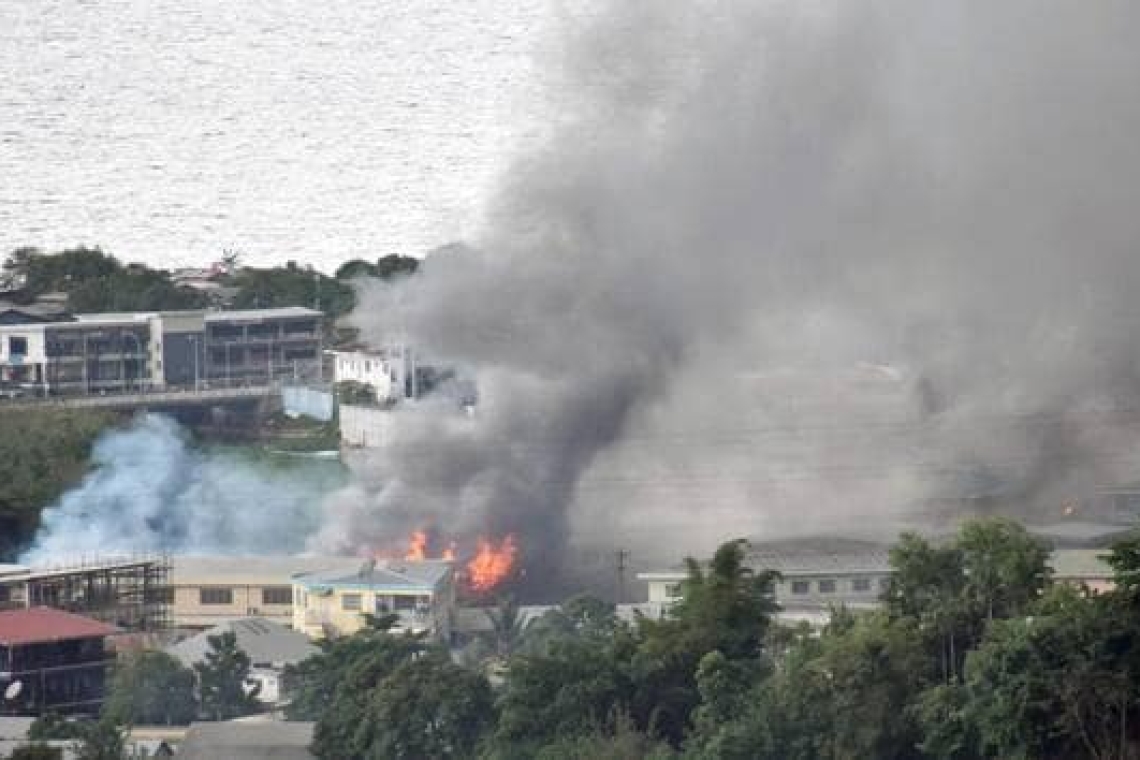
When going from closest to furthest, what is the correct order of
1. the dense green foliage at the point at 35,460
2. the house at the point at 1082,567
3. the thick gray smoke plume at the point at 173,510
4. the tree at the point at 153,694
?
the tree at the point at 153,694
the house at the point at 1082,567
the thick gray smoke plume at the point at 173,510
the dense green foliage at the point at 35,460

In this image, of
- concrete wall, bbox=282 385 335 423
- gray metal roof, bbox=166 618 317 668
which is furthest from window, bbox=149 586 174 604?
concrete wall, bbox=282 385 335 423

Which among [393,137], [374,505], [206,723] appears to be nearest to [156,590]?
[374,505]

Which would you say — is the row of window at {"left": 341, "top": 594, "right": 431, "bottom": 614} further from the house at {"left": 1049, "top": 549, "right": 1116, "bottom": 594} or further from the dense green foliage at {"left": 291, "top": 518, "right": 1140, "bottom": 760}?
the house at {"left": 1049, "top": 549, "right": 1116, "bottom": 594}

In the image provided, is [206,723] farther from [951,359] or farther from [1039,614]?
[951,359]

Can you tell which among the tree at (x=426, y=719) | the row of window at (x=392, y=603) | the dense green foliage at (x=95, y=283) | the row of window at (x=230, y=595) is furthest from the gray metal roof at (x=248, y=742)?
the dense green foliage at (x=95, y=283)

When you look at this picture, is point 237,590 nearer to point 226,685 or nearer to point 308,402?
point 226,685

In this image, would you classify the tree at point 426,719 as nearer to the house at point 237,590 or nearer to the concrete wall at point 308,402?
the house at point 237,590

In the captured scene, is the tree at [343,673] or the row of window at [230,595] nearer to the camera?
the tree at [343,673]
